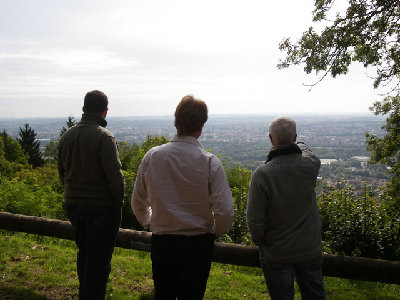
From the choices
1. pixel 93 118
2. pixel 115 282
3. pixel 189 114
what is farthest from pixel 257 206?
pixel 115 282

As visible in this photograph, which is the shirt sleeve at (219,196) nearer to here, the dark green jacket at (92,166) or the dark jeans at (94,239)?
the dark green jacket at (92,166)

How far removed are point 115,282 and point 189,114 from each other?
102 inches

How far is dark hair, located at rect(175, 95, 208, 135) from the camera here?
222 centimetres

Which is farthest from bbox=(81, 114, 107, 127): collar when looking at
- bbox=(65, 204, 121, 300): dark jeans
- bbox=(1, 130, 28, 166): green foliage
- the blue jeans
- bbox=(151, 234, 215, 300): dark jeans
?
bbox=(1, 130, 28, 166): green foliage

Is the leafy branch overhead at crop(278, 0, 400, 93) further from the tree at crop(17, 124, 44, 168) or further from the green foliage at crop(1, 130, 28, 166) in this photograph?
the tree at crop(17, 124, 44, 168)

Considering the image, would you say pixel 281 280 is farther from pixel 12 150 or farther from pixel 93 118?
pixel 12 150

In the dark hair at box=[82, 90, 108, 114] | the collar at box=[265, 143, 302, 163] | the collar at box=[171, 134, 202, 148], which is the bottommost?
the collar at box=[265, 143, 302, 163]

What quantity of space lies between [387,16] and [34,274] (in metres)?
7.23

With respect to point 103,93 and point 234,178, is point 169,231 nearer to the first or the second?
point 103,93

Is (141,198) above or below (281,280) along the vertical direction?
above

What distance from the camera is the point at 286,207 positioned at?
2221mm

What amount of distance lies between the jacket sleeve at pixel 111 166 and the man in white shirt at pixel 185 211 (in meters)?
0.61

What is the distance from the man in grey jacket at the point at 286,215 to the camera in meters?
2.22

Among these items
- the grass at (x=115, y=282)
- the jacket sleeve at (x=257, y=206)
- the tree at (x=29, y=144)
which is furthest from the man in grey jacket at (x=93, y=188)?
the tree at (x=29, y=144)
